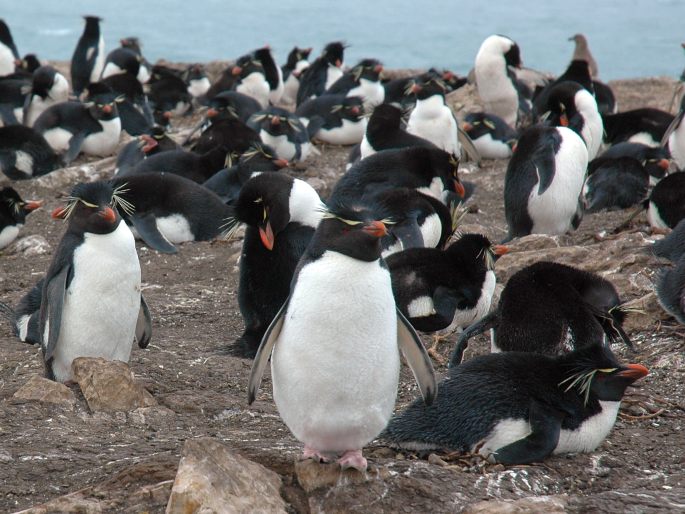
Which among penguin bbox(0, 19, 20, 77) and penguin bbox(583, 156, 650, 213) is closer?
penguin bbox(583, 156, 650, 213)

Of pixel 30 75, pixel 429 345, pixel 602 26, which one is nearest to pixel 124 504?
pixel 429 345

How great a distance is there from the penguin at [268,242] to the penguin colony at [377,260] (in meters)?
0.01

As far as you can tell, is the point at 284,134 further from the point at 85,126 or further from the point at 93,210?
the point at 93,210

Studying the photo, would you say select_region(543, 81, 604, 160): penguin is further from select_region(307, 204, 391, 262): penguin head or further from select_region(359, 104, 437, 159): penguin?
select_region(307, 204, 391, 262): penguin head

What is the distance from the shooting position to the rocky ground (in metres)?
2.96

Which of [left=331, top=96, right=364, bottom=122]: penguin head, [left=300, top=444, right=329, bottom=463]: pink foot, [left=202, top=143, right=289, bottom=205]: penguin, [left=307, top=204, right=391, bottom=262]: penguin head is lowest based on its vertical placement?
[left=202, top=143, right=289, bottom=205]: penguin

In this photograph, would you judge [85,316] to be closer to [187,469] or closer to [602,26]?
[187,469]

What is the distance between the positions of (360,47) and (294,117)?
128 feet

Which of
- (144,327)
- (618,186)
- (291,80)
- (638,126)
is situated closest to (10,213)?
(144,327)

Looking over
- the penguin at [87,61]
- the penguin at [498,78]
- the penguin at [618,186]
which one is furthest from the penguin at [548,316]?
the penguin at [87,61]

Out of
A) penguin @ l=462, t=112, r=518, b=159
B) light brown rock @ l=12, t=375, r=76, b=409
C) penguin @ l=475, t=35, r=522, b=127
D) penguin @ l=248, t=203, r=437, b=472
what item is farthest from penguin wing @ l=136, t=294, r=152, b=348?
penguin @ l=475, t=35, r=522, b=127

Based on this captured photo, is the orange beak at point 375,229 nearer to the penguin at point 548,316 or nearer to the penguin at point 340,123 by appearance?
the penguin at point 548,316

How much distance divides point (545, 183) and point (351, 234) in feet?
13.6

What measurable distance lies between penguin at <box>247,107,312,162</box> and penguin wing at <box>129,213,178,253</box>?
267 centimetres
